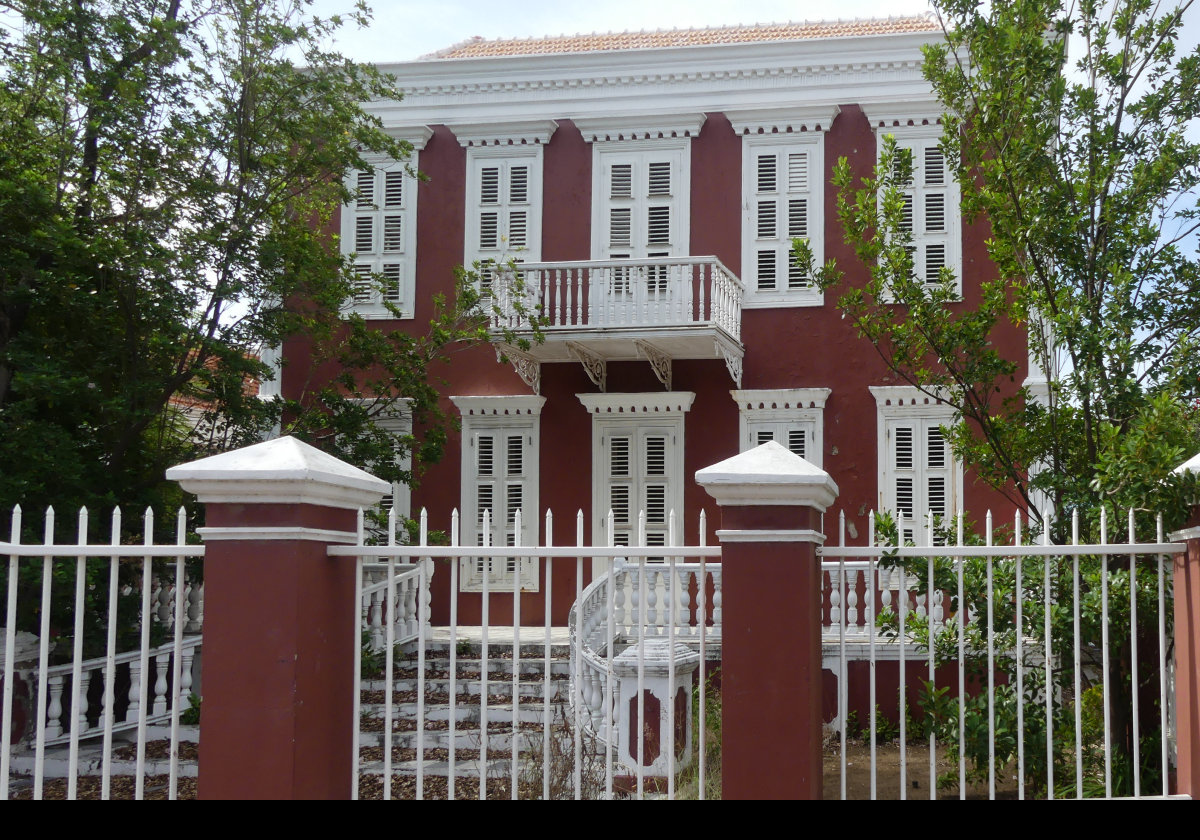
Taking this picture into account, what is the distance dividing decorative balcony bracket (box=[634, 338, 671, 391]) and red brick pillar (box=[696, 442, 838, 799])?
8101 mm

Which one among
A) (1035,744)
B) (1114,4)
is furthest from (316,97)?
(1035,744)

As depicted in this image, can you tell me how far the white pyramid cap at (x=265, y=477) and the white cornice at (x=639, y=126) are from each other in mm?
9983

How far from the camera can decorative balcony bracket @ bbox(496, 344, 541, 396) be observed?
505 inches

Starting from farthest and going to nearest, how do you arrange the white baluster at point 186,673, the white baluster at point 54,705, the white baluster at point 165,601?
1. the white baluster at point 165,601
2. the white baluster at point 186,673
3. the white baluster at point 54,705

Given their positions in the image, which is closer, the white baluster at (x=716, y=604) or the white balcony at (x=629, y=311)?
the white baluster at (x=716, y=604)

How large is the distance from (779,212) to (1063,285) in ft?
25.2

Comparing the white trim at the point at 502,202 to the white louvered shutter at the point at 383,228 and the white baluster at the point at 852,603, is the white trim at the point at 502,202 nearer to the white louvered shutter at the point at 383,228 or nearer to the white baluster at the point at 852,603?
the white louvered shutter at the point at 383,228

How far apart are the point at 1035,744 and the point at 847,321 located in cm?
827

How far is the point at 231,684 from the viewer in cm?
420

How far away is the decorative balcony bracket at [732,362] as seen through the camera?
12.6 metres

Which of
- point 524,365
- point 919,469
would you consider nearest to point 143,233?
point 524,365

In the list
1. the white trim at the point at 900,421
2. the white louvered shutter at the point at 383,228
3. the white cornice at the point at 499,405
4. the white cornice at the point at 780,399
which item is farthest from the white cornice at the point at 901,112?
the white louvered shutter at the point at 383,228

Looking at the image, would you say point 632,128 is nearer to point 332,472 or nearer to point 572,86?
point 572,86

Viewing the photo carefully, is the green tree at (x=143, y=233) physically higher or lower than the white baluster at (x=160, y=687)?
higher
